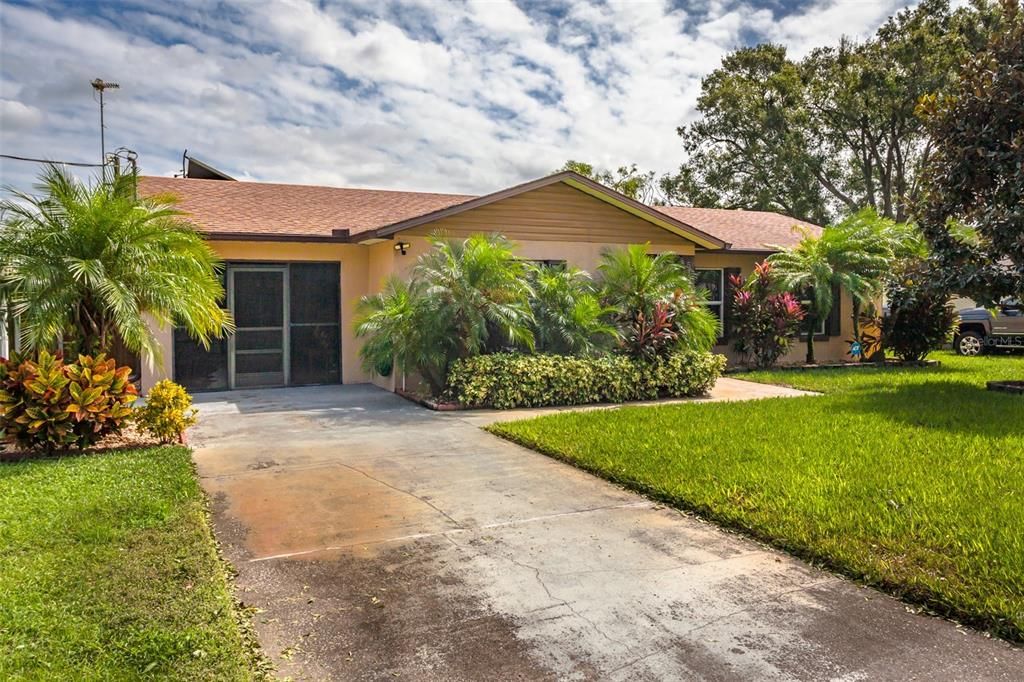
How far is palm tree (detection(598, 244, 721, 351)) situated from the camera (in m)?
12.0

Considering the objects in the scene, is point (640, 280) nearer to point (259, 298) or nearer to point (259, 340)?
point (259, 298)

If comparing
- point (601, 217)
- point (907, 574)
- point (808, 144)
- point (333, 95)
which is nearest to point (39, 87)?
point (333, 95)

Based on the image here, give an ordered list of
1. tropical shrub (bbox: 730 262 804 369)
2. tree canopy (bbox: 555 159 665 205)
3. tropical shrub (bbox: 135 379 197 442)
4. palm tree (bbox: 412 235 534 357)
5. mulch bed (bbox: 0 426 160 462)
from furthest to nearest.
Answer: tree canopy (bbox: 555 159 665 205), tropical shrub (bbox: 730 262 804 369), palm tree (bbox: 412 235 534 357), tropical shrub (bbox: 135 379 197 442), mulch bed (bbox: 0 426 160 462)

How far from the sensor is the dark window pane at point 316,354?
42.2 feet

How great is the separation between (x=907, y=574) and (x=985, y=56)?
993 centimetres

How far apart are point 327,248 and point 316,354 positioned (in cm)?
193

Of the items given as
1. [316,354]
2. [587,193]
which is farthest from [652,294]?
[316,354]

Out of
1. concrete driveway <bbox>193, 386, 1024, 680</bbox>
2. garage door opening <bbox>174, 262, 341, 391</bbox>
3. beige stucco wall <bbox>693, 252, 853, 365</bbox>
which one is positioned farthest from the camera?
beige stucco wall <bbox>693, 252, 853, 365</bbox>

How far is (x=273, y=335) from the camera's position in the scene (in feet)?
41.5

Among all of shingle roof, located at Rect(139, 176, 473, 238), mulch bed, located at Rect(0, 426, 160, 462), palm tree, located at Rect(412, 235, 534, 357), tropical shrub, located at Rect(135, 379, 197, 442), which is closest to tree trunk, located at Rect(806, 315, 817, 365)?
palm tree, located at Rect(412, 235, 534, 357)

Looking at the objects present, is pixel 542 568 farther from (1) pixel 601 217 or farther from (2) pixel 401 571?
(1) pixel 601 217

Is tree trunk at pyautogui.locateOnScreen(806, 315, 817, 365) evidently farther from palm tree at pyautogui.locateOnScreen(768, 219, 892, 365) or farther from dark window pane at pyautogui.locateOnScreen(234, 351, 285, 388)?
dark window pane at pyautogui.locateOnScreen(234, 351, 285, 388)

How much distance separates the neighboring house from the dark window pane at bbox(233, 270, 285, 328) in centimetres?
2

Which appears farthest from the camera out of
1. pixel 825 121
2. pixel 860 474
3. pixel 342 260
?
pixel 825 121
